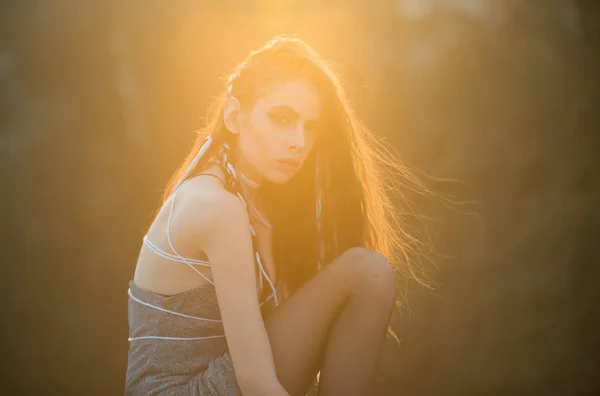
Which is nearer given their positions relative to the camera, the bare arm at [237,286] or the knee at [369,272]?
the bare arm at [237,286]

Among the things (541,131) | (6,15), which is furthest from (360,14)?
(6,15)

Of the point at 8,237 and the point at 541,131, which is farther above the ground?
the point at 541,131

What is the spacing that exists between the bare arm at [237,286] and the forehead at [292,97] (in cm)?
26

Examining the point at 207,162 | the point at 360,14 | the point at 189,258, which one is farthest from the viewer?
the point at 360,14

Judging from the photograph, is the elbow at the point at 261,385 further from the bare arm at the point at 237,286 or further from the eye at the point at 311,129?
the eye at the point at 311,129

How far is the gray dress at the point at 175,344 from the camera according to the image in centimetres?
146

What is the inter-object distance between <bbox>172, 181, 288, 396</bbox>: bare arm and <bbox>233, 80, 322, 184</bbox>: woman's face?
0.19 metres

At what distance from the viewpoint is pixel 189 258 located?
1.43 meters

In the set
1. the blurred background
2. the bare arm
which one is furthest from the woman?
the blurred background

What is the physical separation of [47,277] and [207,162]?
1310 millimetres

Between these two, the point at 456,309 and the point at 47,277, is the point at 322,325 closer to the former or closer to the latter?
the point at 456,309

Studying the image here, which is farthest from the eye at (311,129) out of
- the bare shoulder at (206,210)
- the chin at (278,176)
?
the bare shoulder at (206,210)

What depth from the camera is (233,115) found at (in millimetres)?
1580

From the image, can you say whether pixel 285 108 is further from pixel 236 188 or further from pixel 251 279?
pixel 251 279
